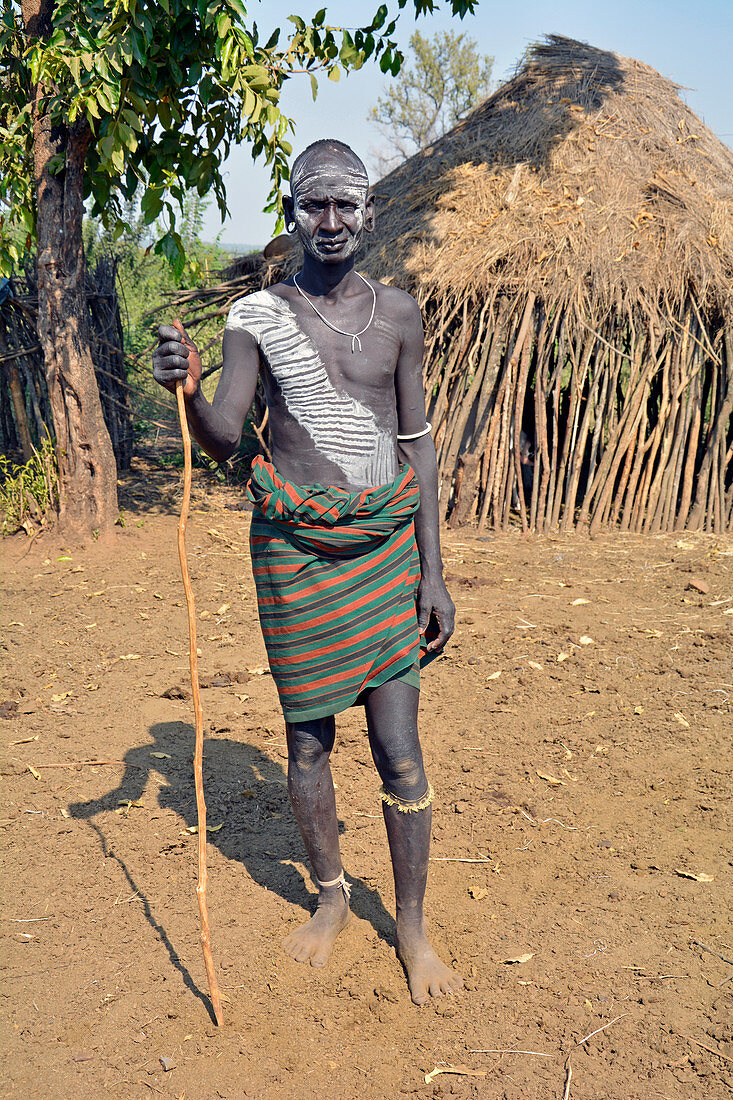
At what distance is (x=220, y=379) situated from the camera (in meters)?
2.21

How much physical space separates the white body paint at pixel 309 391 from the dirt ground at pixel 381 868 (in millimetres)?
1398

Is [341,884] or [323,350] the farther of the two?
[341,884]

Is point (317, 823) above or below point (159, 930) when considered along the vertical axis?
above

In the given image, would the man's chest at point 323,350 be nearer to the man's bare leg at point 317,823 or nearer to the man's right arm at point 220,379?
the man's right arm at point 220,379

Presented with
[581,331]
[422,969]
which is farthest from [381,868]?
[581,331]

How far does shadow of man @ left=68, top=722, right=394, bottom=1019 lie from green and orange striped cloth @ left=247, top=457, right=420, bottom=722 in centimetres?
85

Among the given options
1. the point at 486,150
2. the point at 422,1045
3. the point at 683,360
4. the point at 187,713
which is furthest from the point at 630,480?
the point at 422,1045

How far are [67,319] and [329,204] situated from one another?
4783 millimetres

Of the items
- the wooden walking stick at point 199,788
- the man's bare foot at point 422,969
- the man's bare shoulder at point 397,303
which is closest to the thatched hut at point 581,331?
the man's bare shoulder at point 397,303

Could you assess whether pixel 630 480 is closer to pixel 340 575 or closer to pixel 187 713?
pixel 187 713

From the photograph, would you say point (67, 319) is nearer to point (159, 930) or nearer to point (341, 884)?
point (159, 930)

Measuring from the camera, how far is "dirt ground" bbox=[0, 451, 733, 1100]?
85.4 inches

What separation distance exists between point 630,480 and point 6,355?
5094 millimetres

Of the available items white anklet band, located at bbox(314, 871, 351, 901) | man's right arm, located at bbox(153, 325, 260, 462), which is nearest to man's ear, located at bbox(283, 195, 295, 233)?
man's right arm, located at bbox(153, 325, 260, 462)
